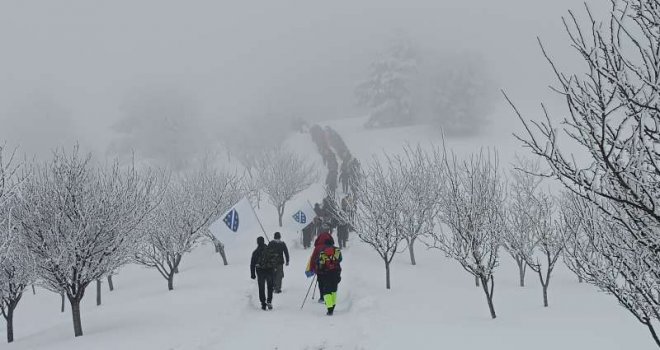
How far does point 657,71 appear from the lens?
10.8 ft

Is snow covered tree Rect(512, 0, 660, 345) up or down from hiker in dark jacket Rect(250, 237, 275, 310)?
up

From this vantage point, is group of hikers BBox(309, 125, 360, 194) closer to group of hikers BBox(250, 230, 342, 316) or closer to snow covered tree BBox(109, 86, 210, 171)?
snow covered tree BBox(109, 86, 210, 171)

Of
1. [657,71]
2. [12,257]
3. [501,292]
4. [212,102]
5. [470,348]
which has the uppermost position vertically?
[212,102]

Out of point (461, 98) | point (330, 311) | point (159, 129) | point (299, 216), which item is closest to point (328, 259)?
point (330, 311)

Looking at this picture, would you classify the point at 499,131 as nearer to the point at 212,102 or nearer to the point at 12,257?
the point at 12,257

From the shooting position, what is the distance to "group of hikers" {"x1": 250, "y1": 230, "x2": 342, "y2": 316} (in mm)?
10906

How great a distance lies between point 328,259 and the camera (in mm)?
10945

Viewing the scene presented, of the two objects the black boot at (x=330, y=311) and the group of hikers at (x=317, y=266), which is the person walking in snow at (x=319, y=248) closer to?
the group of hikers at (x=317, y=266)

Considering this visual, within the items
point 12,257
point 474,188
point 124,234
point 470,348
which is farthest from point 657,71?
point 12,257

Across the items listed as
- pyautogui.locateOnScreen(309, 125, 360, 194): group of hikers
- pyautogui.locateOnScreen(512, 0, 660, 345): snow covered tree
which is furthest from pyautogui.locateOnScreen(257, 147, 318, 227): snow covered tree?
pyautogui.locateOnScreen(512, 0, 660, 345): snow covered tree

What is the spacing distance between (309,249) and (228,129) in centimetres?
5042

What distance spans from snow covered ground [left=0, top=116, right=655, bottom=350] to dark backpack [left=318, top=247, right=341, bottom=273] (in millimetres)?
1070

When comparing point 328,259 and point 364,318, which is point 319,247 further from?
point 364,318

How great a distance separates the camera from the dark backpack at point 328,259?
35.8 ft
